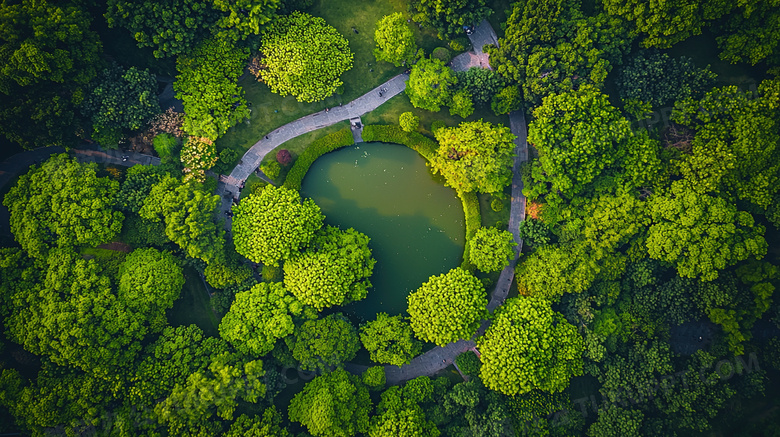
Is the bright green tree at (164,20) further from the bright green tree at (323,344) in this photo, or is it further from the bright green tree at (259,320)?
the bright green tree at (323,344)

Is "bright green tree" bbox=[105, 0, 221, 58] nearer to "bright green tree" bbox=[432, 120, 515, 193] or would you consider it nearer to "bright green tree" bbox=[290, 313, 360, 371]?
"bright green tree" bbox=[432, 120, 515, 193]

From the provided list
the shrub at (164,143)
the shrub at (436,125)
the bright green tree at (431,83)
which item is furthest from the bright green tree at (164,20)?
the shrub at (436,125)

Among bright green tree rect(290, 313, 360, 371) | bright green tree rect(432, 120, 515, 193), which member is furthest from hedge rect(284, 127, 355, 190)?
bright green tree rect(290, 313, 360, 371)

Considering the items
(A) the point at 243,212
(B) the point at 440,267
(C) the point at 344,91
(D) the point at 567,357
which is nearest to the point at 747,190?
(D) the point at 567,357

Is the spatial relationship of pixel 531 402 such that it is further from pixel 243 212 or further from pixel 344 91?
pixel 344 91

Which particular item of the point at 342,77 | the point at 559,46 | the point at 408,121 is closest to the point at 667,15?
the point at 559,46

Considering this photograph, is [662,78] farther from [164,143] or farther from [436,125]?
[164,143]

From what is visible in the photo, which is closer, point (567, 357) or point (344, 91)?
point (567, 357)
